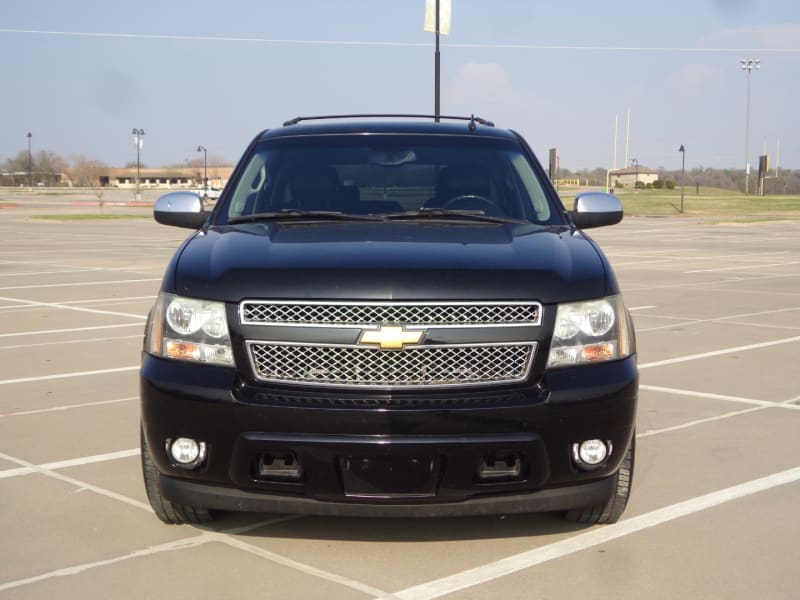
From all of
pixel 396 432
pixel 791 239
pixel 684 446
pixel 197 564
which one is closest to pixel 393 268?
pixel 396 432

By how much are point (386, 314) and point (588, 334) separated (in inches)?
32.2

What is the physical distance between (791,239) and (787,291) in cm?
1803

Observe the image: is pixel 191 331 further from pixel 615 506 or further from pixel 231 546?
pixel 615 506

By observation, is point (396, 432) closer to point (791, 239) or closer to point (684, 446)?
point (684, 446)

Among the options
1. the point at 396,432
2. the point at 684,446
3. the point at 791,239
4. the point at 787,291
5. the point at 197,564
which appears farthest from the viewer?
the point at 791,239

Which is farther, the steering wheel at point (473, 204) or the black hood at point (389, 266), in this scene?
the steering wheel at point (473, 204)

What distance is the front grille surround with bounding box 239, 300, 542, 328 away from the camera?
4.09m

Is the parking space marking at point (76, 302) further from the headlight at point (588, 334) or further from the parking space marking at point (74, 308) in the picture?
the headlight at point (588, 334)

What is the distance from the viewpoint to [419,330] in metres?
4.08

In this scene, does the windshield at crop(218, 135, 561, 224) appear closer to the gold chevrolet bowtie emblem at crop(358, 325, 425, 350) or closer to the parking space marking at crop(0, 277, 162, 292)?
the gold chevrolet bowtie emblem at crop(358, 325, 425, 350)

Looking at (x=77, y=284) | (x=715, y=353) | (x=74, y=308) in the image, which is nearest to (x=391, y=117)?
(x=715, y=353)

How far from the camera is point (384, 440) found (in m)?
3.96

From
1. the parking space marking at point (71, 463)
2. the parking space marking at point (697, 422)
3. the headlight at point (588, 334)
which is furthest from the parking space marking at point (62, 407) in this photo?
the headlight at point (588, 334)

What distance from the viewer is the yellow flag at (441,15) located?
21.5m
